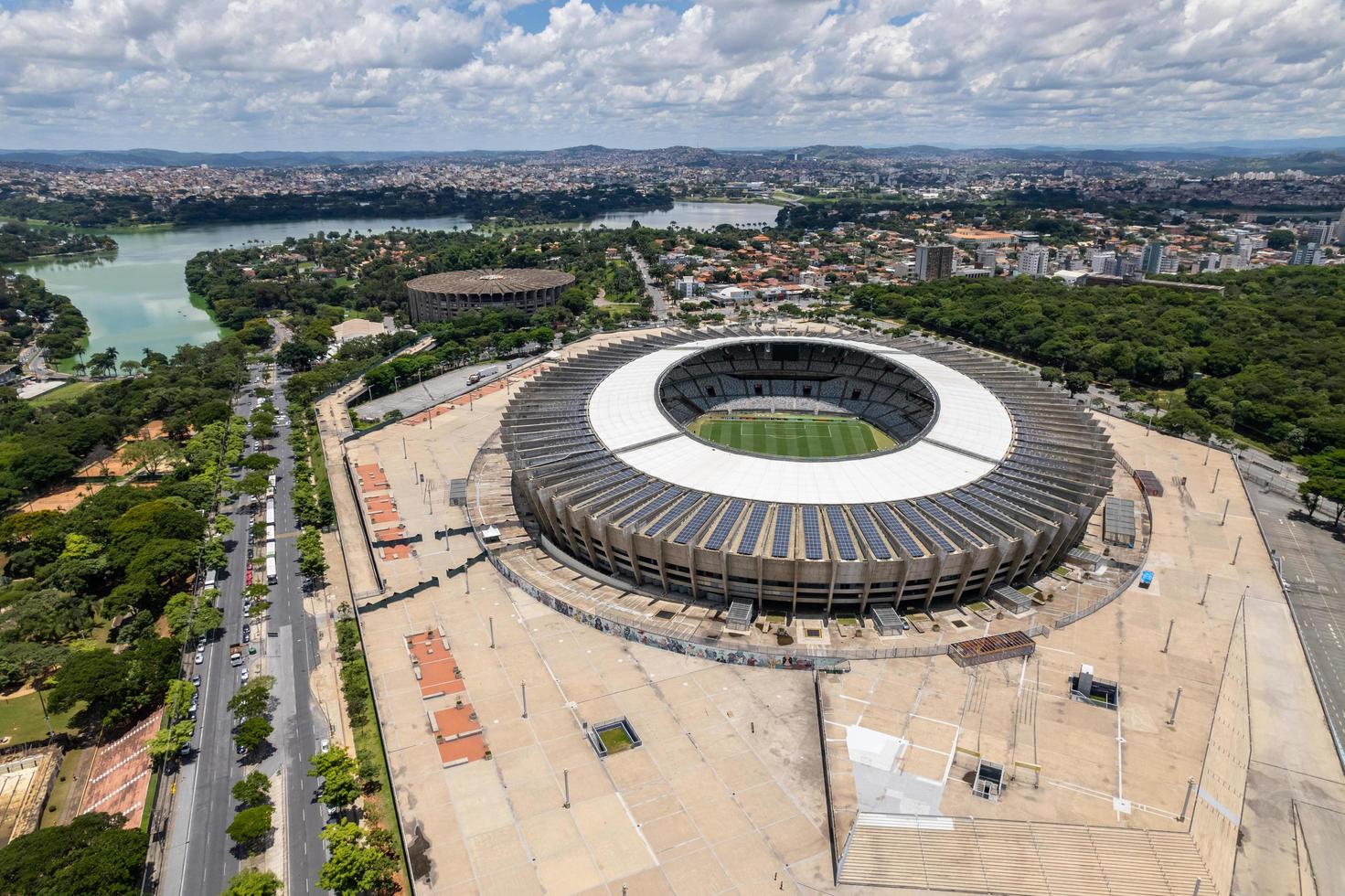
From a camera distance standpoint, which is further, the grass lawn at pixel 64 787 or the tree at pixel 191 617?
the tree at pixel 191 617

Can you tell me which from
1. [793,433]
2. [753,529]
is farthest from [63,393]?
[753,529]

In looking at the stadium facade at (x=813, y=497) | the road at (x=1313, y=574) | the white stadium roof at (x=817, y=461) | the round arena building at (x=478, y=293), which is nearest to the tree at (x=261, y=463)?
the stadium facade at (x=813, y=497)

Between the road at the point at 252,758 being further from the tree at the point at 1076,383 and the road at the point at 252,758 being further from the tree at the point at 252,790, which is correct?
the tree at the point at 1076,383

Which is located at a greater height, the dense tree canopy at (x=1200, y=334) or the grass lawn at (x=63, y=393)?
the dense tree canopy at (x=1200, y=334)

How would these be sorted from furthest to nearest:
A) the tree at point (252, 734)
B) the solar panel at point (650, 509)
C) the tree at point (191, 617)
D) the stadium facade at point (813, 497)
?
1. the solar panel at point (650, 509)
2. the tree at point (191, 617)
3. the stadium facade at point (813, 497)
4. the tree at point (252, 734)

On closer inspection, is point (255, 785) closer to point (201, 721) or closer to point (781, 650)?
point (201, 721)

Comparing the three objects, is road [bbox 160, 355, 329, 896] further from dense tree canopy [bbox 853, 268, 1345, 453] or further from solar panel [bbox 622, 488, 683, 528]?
dense tree canopy [bbox 853, 268, 1345, 453]
